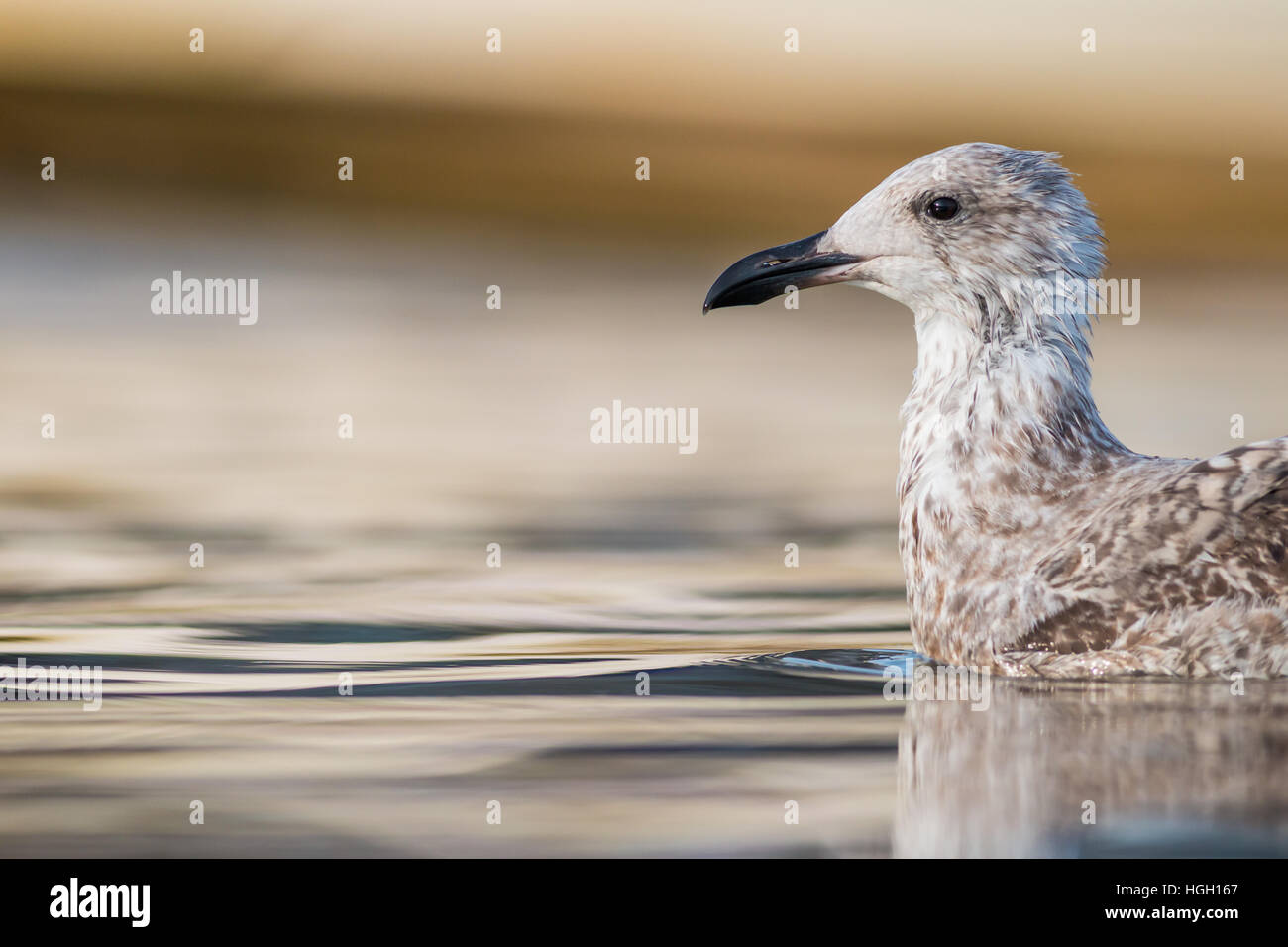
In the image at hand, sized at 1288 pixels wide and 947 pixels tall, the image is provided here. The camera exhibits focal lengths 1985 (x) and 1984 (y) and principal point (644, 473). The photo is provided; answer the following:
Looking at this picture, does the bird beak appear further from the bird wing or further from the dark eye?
the bird wing

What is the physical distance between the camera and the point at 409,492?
10.9m

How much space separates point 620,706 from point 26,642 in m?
2.31

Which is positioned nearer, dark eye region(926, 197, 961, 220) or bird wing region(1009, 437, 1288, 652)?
bird wing region(1009, 437, 1288, 652)

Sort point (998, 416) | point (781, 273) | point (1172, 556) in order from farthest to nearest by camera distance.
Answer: point (781, 273) < point (998, 416) < point (1172, 556)

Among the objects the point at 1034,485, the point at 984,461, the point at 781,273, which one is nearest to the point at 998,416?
the point at 984,461

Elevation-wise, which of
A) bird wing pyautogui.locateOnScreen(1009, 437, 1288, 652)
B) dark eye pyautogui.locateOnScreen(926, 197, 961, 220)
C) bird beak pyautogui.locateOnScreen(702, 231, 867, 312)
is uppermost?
dark eye pyautogui.locateOnScreen(926, 197, 961, 220)

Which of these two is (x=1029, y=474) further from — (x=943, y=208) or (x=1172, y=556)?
(x=943, y=208)

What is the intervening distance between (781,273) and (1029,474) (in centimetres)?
116

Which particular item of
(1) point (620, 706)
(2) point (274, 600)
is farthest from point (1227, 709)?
(2) point (274, 600)

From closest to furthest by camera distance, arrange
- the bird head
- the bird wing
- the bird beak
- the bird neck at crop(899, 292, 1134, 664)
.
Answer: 1. the bird wing
2. the bird neck at crop(899, 292, 1134, 664)
3. the bird head
4. the bird beak

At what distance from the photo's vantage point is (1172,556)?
19.8ft

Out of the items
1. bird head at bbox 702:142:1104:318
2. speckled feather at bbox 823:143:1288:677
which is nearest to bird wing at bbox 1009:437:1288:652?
speckled feather at bbox 823:143:1288:677

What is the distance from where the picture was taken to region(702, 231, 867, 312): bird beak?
699 cm
